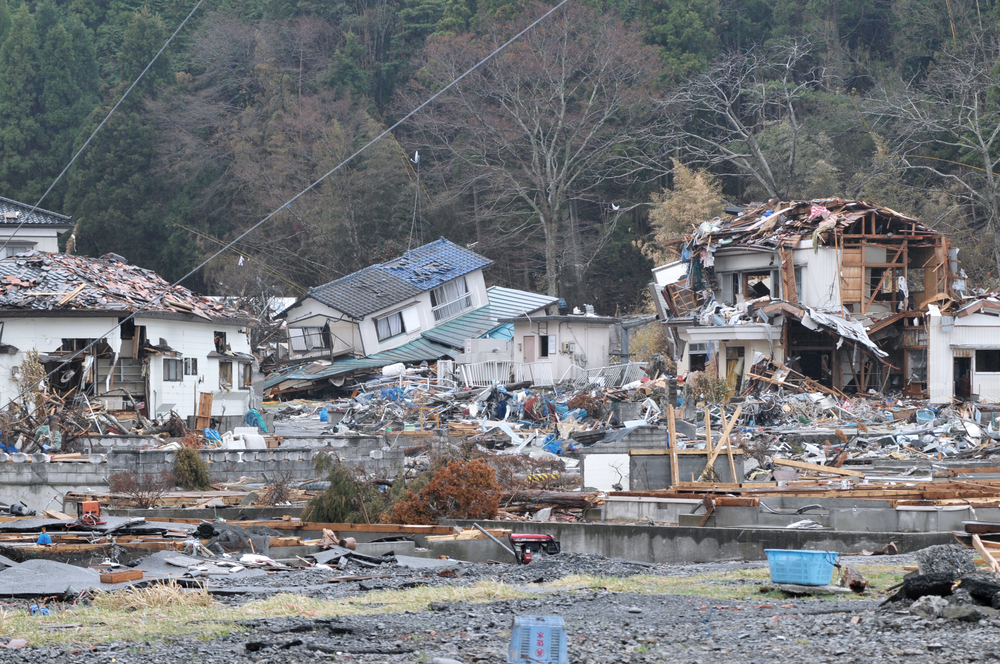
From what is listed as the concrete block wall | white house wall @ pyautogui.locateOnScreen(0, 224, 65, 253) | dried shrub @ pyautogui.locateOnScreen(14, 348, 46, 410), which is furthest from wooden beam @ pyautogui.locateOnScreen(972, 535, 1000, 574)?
white house wall @ pyautogui.locateOnScreen(0, 224, 65, 253)

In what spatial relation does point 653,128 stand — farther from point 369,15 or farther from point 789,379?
point 789,379

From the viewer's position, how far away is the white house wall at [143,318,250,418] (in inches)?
1093

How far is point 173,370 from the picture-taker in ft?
93.6

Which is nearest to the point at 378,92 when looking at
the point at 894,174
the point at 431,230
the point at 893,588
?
the point at 431,230

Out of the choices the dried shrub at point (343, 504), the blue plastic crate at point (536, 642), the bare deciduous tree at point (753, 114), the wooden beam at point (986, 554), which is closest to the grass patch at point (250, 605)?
the wooden beam at point (986, 554)

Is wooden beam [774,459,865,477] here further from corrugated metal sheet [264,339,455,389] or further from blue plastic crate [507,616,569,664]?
corrugated metal sheet [264,339,455,389]

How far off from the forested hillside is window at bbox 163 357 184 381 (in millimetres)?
18435

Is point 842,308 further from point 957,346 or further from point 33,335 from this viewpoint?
point 33,335

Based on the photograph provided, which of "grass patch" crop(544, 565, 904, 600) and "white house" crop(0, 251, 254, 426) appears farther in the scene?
"white house" crop(0, 251, 254, 426)

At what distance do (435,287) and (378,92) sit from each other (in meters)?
18.0

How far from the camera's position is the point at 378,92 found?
191 feet

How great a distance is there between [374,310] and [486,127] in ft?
39.0

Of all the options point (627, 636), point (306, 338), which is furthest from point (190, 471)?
point (306, 338)

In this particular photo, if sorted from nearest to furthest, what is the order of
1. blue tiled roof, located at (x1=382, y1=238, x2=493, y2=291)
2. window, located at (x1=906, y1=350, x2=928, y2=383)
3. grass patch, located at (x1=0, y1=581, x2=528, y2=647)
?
grass patch, located at (x1=0, y1=581, x2=528, y2=647)
window, located at (x1=906, y1=350, x2=928, y2=383)
blue tiled roof, located at (x1=382, y1=238, x2=493, y2=291)
